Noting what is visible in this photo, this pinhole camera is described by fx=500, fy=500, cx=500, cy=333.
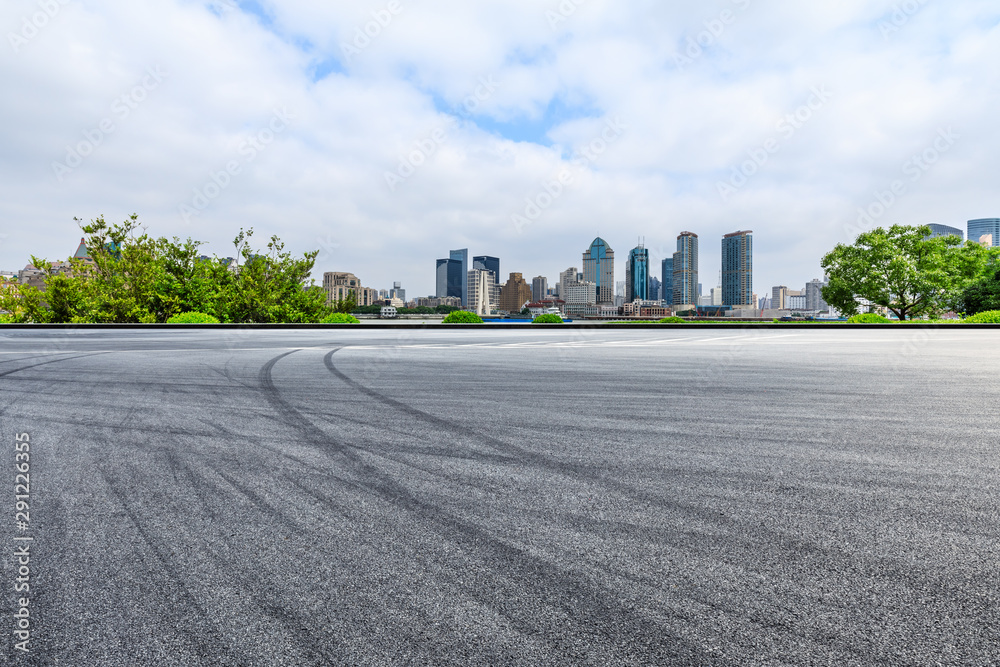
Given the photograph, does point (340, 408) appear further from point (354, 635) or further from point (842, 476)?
point (842, 476)

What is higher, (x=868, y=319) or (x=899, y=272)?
(x=899, y=272)

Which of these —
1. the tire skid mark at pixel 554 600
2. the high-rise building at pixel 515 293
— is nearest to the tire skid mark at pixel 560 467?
the tire skid mark at pixel 554 600

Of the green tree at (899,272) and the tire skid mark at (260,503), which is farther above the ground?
the green tree at (899,272)

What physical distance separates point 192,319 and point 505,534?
100ft

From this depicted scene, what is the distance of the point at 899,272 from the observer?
41.2 metres

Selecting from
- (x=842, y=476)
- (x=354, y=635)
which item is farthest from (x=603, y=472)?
(x=354, y=635)

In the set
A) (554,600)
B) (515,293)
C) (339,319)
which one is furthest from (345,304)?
(515,293)

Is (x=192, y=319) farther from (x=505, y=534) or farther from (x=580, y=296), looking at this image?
(x=580, y=296)

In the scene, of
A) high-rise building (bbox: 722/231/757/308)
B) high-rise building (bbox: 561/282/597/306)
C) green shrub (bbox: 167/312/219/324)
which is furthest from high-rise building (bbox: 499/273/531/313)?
green shrub (bbox: 167/312/219/324)

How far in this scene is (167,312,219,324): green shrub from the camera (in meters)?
27.6

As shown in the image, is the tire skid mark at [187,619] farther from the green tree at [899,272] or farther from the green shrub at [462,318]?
the green tree at [899,272]

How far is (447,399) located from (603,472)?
3.43 m

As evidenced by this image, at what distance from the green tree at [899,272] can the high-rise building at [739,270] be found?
153797mm

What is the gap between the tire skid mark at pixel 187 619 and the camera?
194 cm
